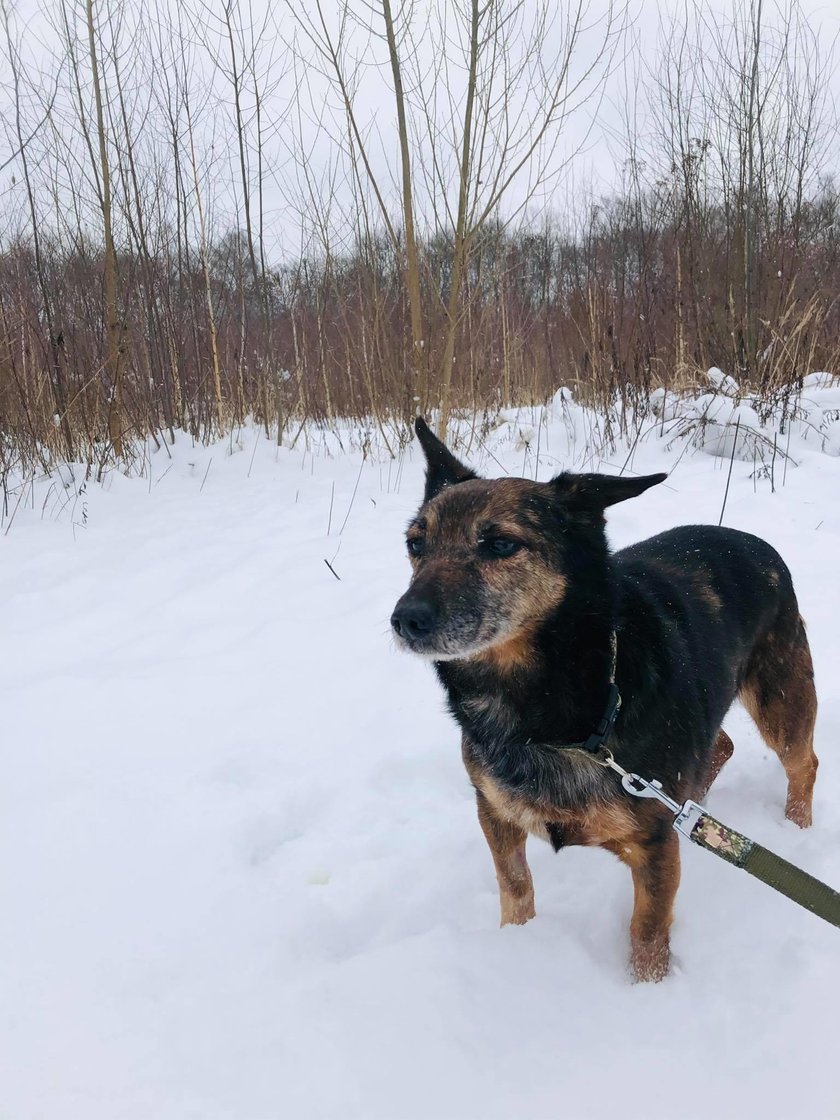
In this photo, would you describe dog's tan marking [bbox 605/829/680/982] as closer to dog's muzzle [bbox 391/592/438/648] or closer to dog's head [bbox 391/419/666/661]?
dog's head [bbox 391/419/666/661]

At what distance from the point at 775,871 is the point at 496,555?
972 millimetres

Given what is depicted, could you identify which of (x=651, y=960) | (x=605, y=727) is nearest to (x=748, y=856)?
(x=605, y=727)

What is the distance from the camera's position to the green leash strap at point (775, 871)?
1.35 m

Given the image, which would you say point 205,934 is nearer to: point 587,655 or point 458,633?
point 458,633

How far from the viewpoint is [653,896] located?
5.84ft

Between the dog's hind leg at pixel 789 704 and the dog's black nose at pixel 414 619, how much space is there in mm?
1280

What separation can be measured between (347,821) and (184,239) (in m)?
7.44

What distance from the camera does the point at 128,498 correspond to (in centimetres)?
646

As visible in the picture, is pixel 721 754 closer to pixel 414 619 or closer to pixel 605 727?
pixel 605 727

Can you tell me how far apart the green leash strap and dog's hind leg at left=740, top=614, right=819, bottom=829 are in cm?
103

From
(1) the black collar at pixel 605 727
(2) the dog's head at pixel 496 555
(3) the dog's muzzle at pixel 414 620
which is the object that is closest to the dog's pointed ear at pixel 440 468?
(2) the dog's head at pixel 496 555

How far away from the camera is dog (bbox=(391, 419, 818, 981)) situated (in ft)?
5.82

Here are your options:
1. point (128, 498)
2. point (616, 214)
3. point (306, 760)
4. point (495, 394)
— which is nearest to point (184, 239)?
point (128, 498)

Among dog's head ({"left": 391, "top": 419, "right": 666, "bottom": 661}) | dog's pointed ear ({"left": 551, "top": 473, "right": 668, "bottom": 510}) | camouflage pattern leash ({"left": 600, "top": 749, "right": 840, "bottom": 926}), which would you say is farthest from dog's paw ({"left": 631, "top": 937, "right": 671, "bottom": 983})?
dog's pointed ear ({"left": 551, "top": 473, "right": 668, "bottom": 510})
